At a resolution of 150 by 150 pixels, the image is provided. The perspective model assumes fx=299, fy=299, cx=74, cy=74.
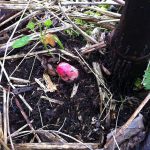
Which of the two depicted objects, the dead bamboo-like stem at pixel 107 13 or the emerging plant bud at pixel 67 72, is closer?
the emerging plant bud at pixel 67 72

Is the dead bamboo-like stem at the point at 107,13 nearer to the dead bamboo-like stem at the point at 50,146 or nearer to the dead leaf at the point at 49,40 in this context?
the dead leaf at the point at 49,40

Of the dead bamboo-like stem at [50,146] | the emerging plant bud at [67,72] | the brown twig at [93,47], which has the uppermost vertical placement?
the brown twig at [93,47]

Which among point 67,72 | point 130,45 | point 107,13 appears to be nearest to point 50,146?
point 67,72

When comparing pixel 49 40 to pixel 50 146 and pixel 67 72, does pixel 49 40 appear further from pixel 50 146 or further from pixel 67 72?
pixel 50 146

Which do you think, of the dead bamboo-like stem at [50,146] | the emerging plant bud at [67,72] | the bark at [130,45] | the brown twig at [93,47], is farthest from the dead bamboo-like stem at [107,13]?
the dead bamboo-like stem at [50,146]

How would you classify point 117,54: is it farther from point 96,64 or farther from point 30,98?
point 30,98

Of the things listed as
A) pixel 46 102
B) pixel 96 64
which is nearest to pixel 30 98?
pixel 46 102
